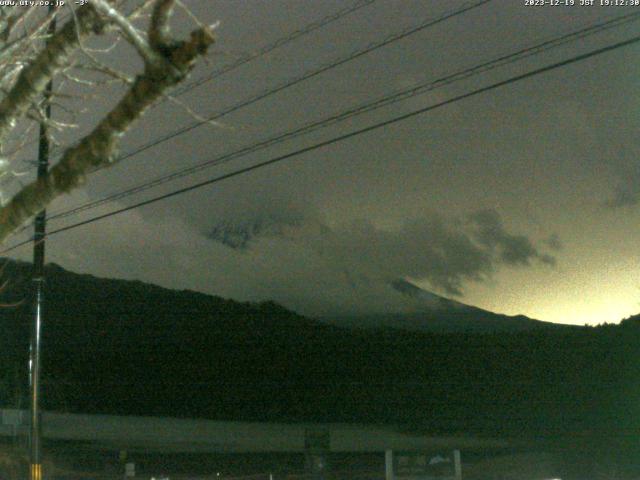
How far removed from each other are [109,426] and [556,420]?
117 feet

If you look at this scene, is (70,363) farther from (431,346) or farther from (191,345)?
(431,346)

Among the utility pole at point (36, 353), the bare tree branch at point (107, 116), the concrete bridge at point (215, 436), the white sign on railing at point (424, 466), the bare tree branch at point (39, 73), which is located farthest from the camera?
the concrete bridge at point (215, 436)

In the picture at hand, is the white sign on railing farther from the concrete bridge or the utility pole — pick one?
the concrete bridge

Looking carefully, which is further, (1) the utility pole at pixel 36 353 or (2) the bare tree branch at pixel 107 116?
(1) the utility pole at pixel 36 353

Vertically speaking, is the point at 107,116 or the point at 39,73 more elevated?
the point at 39,73

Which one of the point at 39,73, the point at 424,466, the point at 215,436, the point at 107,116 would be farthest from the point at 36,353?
the point at 215,436

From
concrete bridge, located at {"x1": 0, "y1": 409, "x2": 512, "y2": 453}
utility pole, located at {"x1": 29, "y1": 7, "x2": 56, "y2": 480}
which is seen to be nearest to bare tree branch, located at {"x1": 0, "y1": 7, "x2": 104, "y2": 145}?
utility pole, located at {"x1": 29, "y1": 7, "x2": 56, "y2": 480}

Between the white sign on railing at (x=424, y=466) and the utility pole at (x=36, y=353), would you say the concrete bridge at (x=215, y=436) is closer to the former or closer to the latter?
the white sign on railing at (x=424, y=466)

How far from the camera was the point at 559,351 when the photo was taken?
57719mm

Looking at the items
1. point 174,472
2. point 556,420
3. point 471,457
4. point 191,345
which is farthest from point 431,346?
point 174,472

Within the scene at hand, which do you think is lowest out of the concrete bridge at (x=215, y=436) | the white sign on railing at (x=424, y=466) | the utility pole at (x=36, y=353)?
the concrete bridge at (x=215, y=436)

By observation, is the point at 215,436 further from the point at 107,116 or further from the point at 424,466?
the point at 107,116

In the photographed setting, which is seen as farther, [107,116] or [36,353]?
[36,353]

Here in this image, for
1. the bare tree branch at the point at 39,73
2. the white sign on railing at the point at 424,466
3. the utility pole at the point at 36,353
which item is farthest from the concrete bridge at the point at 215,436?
the bare tree branch at the point at 39,73
